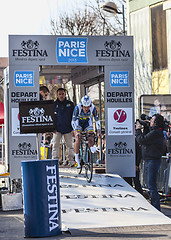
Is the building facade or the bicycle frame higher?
the building facade

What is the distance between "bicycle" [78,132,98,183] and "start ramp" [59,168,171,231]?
0.19 meters

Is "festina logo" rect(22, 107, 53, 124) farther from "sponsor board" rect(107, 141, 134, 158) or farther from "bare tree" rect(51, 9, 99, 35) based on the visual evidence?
"bare tree" rect(51, 9, 99, 35)

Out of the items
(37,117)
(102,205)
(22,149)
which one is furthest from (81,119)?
(37,117)

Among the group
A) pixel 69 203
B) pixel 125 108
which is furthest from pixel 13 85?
pixel 69 203

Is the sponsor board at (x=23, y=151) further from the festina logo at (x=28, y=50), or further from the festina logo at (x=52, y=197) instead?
the festina logo at (x=52, y=197)

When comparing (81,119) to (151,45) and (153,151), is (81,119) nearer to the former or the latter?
(153,151)

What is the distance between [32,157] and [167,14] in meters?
12.7

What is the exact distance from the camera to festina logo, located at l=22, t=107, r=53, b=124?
905 cm

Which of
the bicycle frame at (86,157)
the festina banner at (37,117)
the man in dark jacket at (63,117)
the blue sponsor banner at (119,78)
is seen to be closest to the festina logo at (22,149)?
the man in dark jacket at (63,117)

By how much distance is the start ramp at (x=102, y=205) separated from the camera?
32.2 feet

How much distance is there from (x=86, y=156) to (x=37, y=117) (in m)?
4.34

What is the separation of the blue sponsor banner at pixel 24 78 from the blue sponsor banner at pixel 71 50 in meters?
0.78

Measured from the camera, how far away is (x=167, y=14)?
24.6 m

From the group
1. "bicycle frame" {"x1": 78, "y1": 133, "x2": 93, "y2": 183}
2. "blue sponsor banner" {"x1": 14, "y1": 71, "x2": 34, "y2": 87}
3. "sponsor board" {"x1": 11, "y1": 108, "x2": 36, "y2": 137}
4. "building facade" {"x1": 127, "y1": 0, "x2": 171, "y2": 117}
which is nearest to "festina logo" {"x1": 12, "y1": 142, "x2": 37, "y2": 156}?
"sponsor board" {"x1": 11, "y1": 108, "x2": 36, "y2": 137}
